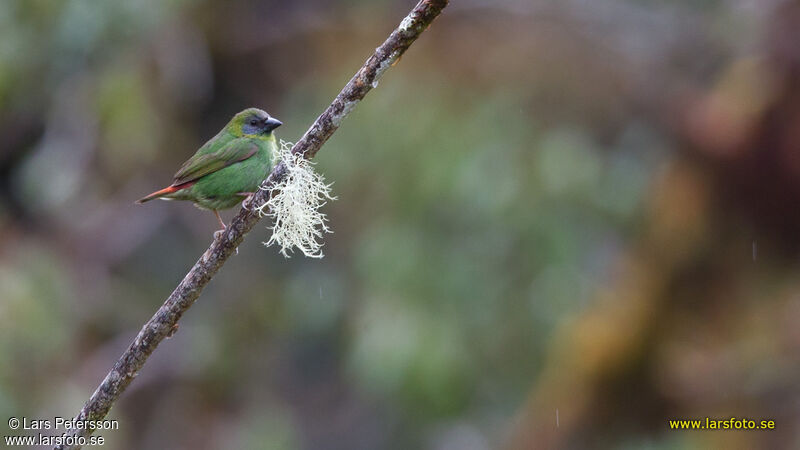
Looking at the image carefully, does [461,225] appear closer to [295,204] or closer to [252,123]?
[252,123]

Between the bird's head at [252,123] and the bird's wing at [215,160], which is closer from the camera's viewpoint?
the bird's wing at [215,160]

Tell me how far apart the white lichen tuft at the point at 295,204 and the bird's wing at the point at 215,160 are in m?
0.72

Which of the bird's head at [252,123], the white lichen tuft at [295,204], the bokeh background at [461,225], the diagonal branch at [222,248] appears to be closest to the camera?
the diagonal branch at [222,248]

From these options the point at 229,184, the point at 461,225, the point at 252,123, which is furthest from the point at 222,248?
the point at 461,225

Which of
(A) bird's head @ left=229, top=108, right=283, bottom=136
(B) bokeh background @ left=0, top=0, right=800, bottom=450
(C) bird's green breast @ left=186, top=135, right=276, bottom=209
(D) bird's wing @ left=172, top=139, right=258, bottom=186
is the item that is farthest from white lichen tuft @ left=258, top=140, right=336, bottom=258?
(B) bokeh background @ left=0, top=0, right=800, bottom=450

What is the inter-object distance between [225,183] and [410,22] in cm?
154

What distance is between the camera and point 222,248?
289 centimetres

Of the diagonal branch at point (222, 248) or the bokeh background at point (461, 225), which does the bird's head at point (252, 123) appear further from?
the bokeh background at point (461, 225)

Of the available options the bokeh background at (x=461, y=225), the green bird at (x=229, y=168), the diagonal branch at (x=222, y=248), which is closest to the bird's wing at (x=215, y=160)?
the green bird at (x=229, y=168)

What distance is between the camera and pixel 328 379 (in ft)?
37.4

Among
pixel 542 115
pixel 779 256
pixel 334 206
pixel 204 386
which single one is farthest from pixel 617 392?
pixel 204 386

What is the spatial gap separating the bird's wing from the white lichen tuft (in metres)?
0.72

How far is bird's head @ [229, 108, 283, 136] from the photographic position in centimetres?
439

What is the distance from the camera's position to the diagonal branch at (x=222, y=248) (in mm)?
2824
